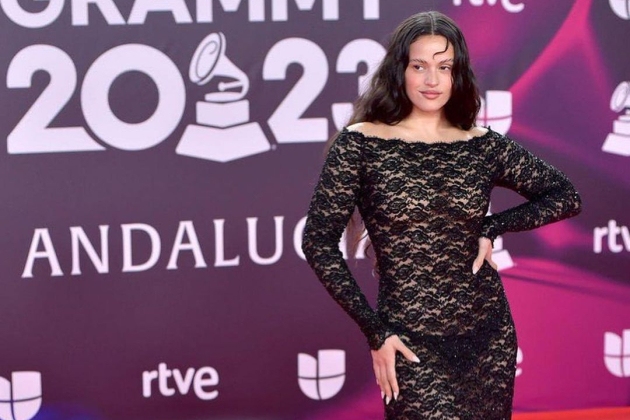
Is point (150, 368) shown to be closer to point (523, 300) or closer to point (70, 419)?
point (70, 419)

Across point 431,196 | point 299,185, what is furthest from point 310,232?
point 299,185

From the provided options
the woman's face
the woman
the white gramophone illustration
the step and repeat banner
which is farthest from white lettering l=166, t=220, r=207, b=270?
the white gramophone illustration

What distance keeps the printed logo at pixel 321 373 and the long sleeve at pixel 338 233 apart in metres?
1.71

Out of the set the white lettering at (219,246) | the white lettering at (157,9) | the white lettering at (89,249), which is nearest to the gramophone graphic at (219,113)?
the white lettering at (157,9)

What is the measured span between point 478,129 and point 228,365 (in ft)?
5.93

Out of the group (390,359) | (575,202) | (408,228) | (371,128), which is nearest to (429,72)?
(371,128)

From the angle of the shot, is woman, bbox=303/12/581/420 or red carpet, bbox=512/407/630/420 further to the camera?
red carpet, bbox=512/407/630/420

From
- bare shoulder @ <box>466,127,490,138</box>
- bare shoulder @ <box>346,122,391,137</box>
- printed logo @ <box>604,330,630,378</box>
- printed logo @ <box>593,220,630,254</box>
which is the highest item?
bare shoulder @ <box>346,122,391,137</box>

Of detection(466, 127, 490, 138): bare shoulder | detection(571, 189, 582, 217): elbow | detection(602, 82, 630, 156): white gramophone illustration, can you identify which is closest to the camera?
detection(466, 127, 490, 138): bare shoulder

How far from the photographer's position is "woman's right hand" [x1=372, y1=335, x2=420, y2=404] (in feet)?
8.21

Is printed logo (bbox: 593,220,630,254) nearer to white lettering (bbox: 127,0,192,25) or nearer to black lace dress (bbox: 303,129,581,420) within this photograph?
black lace dress (bbox: 303,129,581,420)

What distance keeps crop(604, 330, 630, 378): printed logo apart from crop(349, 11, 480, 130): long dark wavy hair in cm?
212

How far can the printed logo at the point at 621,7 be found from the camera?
4.27m

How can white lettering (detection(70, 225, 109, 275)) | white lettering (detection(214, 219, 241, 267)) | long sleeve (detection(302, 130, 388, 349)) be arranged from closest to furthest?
long sleeve (detection(302, 130, 388, 349)) < white lettering (detection(70, 225, 109, 275)) < white lettering (detection(214, 219, 241, 267))
